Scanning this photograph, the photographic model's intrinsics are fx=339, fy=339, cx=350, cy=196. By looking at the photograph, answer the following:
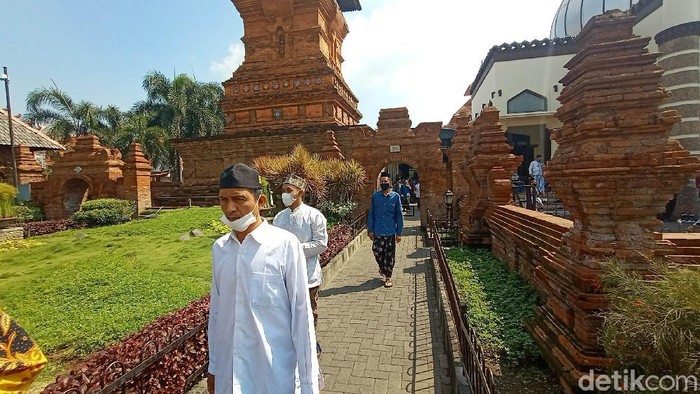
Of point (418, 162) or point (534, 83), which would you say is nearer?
point (418, 162)

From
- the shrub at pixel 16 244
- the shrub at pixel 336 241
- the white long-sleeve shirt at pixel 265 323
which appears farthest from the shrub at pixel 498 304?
the shrub at pixel 16 244

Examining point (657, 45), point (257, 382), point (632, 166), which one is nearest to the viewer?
point (257, 382)

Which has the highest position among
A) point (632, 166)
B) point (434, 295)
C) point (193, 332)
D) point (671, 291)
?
point (632, 166)

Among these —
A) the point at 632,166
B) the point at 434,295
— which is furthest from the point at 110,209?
the point at 632,166

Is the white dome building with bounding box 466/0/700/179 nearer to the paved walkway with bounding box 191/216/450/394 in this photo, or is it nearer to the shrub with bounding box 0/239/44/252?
the paved walkway with bounding box 191/216/450/394

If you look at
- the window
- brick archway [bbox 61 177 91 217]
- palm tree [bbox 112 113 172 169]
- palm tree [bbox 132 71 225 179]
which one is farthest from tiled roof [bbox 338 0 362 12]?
brick archway [bbox 61 177 91 217]

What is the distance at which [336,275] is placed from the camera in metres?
7.73

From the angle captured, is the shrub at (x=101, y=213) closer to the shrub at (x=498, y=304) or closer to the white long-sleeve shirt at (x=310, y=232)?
the white long-sleeve shirt at (x=310, y=232)

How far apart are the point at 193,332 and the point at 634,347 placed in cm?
369

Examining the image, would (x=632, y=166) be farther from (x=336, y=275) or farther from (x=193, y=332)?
(x=336, y=275)

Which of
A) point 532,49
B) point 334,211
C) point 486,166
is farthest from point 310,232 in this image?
point 532,49

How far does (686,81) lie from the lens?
38.3 ft

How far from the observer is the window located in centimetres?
1864

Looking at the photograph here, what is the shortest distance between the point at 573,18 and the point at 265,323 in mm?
24165
